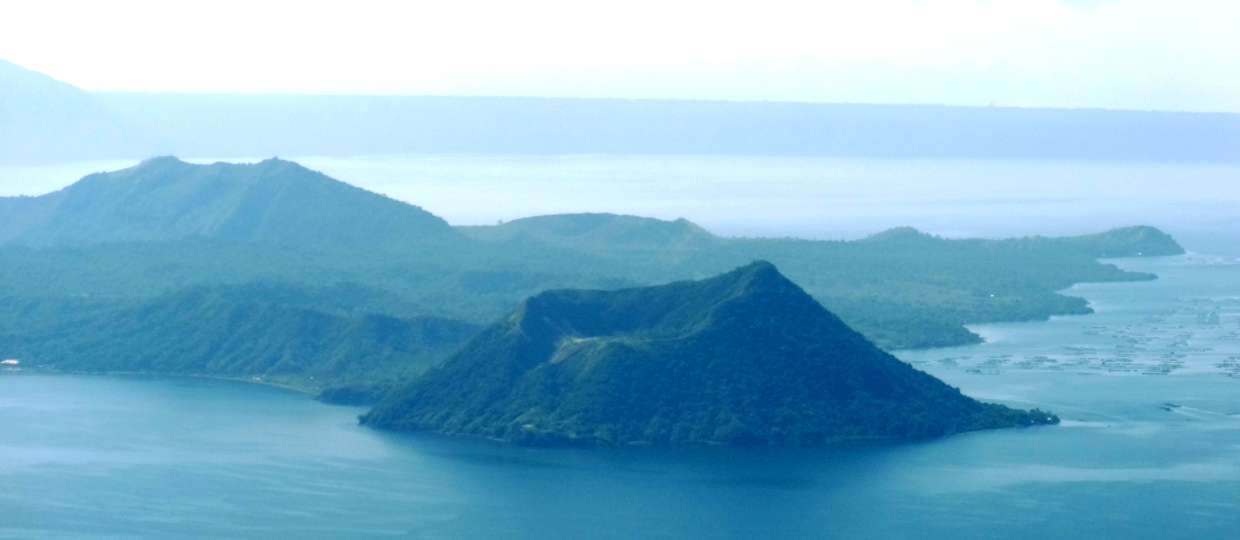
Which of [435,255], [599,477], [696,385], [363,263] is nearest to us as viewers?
[599,477]

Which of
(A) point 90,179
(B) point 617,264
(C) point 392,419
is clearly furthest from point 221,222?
(C) point 392,419

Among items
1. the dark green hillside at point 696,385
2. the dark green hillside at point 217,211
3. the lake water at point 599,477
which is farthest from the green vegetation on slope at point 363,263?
the dark green hillside at point 696,385

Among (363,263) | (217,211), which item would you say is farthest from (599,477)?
(217,211)

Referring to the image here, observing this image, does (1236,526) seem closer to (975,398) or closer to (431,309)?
(975,398)

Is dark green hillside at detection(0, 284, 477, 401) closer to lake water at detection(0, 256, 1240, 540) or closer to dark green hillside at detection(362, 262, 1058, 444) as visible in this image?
lake water at detection(0, 256, 1240, 540)

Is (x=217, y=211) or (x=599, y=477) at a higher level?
(x=217, y=211)

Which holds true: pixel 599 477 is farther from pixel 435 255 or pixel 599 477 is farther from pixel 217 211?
pixel 217 211
